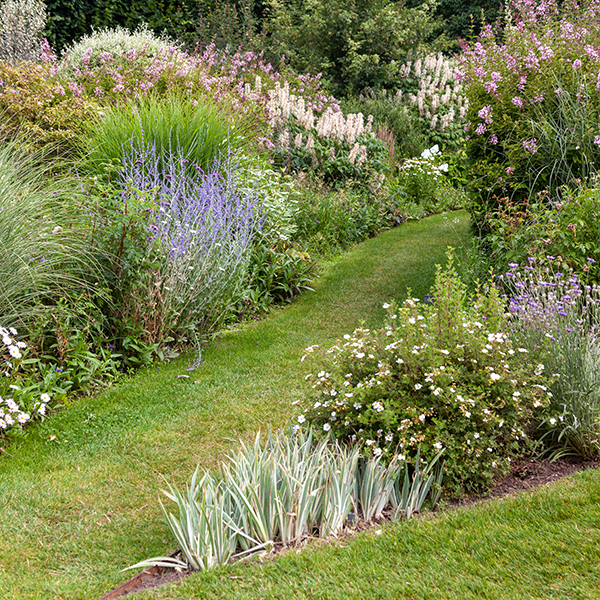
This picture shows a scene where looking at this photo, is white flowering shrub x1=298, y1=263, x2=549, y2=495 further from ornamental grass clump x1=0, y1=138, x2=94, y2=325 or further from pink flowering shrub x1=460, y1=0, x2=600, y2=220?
pink flowering shrub x1=460, y1=0, x2=600, y2=220

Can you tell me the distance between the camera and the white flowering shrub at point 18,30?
32.0ft

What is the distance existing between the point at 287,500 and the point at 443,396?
0.91 metres

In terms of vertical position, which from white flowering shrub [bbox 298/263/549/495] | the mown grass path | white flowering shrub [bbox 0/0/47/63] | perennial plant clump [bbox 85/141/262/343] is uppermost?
white flowering shrub [bbox 0/0/47/63]

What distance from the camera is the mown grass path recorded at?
2.86 meters

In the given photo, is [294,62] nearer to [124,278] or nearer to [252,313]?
[252,313]

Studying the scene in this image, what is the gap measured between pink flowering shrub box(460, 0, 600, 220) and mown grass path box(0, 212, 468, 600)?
152 cm

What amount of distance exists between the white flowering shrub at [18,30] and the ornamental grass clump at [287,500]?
29.5ft

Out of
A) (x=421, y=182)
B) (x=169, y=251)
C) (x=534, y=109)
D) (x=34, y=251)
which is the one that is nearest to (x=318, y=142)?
(x=421, y=182)

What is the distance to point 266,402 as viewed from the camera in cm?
446

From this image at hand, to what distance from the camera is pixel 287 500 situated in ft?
9.11

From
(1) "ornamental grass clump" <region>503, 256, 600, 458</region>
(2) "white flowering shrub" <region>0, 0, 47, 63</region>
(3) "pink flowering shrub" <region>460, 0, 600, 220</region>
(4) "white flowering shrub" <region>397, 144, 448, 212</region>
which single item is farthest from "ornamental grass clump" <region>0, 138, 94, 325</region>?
(4) "white flowering shrub" <region>397, 144, 448, 212</region>

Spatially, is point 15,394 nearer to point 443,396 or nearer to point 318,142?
point 443,396

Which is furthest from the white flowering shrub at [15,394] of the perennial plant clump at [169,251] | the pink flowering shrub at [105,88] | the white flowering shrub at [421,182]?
the white flowering shrub at [421,182]

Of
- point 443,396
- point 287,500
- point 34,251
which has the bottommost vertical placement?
point 287,500
